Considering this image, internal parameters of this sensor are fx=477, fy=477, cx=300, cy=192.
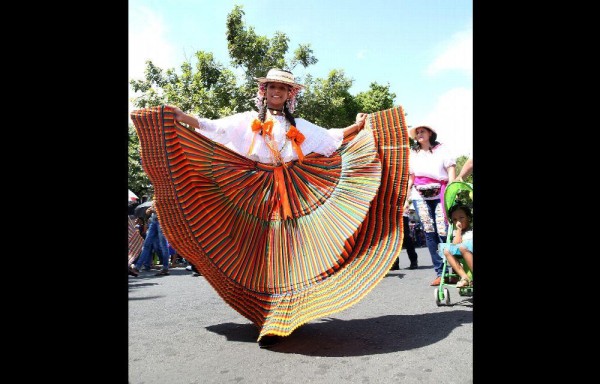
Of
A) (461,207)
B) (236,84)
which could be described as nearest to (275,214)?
(461,207)

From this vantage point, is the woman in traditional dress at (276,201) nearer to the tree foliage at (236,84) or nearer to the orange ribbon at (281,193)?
the orange ribbon at (281,193)

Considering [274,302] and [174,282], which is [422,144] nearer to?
[274,302]

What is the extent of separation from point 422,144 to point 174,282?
4223 millimetres

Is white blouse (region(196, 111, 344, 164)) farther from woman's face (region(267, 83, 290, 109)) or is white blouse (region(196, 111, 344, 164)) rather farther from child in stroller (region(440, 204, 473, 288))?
child in stroller (region(440, 204, 473, 288))

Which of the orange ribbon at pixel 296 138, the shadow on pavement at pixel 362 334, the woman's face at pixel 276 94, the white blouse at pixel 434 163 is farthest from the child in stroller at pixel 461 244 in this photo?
the woman's face at pixel 276 94

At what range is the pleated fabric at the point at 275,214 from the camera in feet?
10.9

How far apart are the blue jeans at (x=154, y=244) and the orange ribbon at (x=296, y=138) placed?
5463 mm

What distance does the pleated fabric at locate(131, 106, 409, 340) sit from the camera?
3322 mm

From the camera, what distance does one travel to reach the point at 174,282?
729 cm

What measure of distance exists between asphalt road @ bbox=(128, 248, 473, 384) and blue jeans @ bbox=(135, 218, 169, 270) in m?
3.72

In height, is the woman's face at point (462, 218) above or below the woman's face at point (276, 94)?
below

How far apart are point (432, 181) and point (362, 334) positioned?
2583 millimetres
